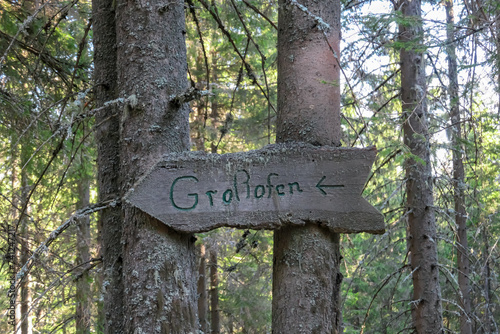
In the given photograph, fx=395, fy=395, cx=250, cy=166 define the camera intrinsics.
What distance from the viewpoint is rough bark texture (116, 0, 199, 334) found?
2.09 metres

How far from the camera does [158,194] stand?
2.15 meters

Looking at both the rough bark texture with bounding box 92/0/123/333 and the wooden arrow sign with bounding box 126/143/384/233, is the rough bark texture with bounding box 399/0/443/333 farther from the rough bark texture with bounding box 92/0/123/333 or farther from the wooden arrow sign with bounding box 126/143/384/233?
the rough bark texture with bounding box 92/0/123/333

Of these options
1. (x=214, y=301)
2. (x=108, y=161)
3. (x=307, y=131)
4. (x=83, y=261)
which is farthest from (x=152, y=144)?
(x=214, y=301)

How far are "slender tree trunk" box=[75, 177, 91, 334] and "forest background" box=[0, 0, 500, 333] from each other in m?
0.05

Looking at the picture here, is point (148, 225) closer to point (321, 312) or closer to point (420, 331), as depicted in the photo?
point (321, 312)

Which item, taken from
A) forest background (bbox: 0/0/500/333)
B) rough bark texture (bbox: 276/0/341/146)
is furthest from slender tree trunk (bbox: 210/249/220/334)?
rough bark texture (bbox: 276/0/341/146)

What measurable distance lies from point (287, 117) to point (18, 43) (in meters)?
3.42

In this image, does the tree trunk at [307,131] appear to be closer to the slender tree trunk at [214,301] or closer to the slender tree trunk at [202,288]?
the slender tree trunk at [202,288]

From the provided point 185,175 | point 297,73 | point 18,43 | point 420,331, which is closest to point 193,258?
point 185,175

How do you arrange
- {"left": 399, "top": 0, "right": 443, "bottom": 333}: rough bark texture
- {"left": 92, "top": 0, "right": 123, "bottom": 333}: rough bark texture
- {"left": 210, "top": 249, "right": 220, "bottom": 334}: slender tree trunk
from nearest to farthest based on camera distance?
{"left": 92, "top": 0, "right": 123, "bottom": 333}: rough bark texture < {"left": 399, "top": 0, "right": 443, "bottom": 333}: rough bark texture < {"left": 210, "top": 249, "right": 220, "bottom": 334}: slender tree trunk

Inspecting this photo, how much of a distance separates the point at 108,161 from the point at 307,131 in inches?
55.6

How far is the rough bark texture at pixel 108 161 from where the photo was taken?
8.04 feet

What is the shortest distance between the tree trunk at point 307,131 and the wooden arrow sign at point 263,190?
12 cm

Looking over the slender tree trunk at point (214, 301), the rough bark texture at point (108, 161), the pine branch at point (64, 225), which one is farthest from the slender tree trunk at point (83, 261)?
the slender tree trunk at point (214, 301)
